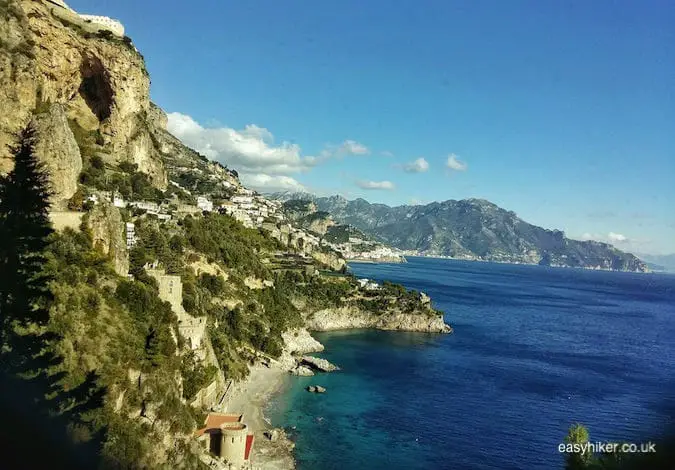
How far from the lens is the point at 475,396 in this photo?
37156 millimetres

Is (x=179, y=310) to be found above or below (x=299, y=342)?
above

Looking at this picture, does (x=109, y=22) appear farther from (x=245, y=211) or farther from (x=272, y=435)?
(x=272, y=435)

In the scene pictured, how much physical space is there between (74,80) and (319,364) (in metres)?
31.0

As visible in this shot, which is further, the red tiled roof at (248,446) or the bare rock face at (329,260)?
the bare rock face at (329,260)

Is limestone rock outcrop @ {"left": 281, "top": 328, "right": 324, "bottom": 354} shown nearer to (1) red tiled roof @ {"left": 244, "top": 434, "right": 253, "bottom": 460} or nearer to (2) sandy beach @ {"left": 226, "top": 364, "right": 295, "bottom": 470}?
(2) sandy beach @ {"left": 226, "top": 364, "right": 295, "bottom": 470}

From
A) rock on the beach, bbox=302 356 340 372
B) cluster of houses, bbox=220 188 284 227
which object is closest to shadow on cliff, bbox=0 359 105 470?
rock on the beach, bbox=302 356 340 372

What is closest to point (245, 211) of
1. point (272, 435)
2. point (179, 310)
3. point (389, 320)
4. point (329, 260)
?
point (329, 260)

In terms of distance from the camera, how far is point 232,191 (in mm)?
89875

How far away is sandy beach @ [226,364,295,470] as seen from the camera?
78.3ft

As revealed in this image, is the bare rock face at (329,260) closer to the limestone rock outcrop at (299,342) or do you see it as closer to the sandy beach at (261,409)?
the limestone rock outcrop at (299,342)

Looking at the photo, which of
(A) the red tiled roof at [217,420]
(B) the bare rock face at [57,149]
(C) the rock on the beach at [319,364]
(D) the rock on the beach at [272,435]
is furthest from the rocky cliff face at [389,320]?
(B) the bare rock face at [57,149]

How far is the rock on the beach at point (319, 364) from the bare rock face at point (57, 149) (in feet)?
77.3

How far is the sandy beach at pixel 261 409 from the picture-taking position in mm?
23875

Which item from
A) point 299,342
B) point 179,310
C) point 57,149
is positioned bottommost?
point 299,342
